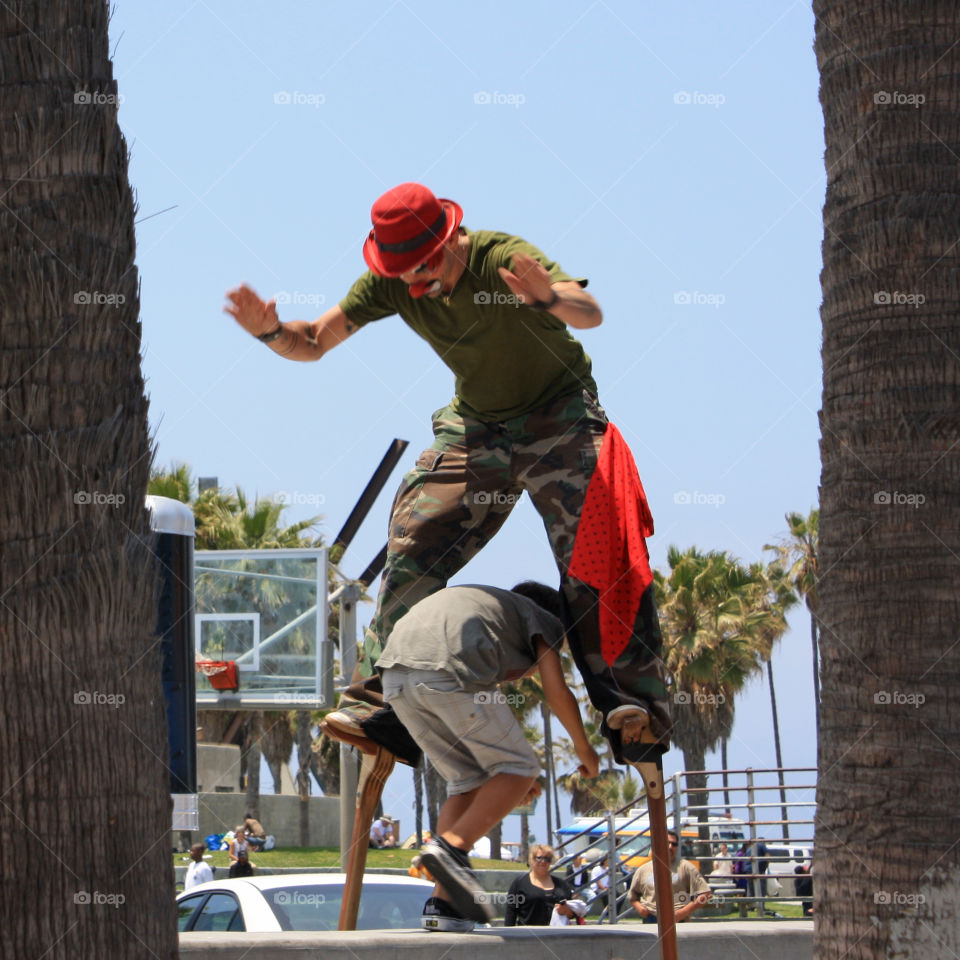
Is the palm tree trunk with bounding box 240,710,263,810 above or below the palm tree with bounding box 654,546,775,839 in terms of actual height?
below

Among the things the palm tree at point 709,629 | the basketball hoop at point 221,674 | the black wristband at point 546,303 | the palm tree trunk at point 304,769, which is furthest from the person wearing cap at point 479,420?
the palm tree at point 709,629

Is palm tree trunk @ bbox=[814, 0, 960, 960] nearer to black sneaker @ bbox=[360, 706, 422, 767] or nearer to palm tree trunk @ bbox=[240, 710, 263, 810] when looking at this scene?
black sneaker @ bbox=[360, 706, 422, 767]

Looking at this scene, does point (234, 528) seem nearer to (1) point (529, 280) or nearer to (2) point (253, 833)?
(2) point (253, 833)

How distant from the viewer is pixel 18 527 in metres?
3.09

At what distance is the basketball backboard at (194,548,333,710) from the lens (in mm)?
26422

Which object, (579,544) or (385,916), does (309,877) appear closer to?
(385,916)

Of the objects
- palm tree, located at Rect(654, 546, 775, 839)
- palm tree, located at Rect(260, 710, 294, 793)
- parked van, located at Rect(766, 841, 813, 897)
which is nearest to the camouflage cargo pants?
parked van, located at Rect(766, 841, 813, 897)

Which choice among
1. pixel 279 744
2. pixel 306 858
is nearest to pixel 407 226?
pixel 306 858

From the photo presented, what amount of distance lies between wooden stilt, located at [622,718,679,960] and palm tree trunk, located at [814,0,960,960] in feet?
1.95

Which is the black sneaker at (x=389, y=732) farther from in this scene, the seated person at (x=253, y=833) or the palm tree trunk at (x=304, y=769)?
the palm tree trunk at (x=304, y=769)

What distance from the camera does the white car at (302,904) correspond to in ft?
20.8

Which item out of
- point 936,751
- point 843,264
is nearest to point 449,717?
point 936,751

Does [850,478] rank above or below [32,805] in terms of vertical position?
above

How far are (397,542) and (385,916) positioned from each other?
7.37 feet
